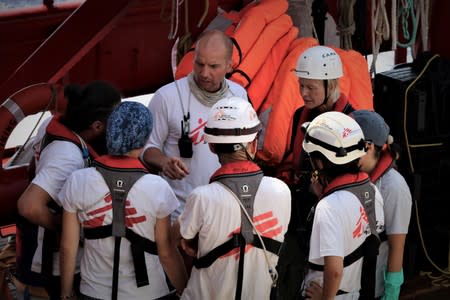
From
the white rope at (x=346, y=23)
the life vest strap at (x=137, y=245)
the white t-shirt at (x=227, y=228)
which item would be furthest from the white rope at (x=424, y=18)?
the life vest strap at (x=137, y=245)

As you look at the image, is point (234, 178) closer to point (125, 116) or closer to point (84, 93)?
point (125, 116)

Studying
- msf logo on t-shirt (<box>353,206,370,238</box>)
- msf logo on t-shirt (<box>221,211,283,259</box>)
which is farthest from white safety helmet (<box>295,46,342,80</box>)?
msf logo on t-shirt (<box>221,211,283,259</box>)

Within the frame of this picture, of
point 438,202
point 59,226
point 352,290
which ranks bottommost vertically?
point 438,202

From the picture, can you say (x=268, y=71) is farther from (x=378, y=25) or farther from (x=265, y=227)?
(x=265, y=227)

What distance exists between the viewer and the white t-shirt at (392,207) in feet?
13.5

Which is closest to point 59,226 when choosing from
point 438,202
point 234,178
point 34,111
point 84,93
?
point 84,93

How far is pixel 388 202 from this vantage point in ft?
13.6

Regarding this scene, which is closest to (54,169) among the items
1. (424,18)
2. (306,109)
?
(306,109)

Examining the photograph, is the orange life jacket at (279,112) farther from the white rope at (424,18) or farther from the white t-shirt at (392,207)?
the white t-shirt at (392,207)

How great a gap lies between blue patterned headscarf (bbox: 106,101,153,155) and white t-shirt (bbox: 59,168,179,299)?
150mm

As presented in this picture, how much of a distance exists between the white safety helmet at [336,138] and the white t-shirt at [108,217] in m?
0.70

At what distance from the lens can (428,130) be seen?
5.72m

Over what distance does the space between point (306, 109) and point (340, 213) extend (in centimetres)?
135

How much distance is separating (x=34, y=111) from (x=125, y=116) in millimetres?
1679
